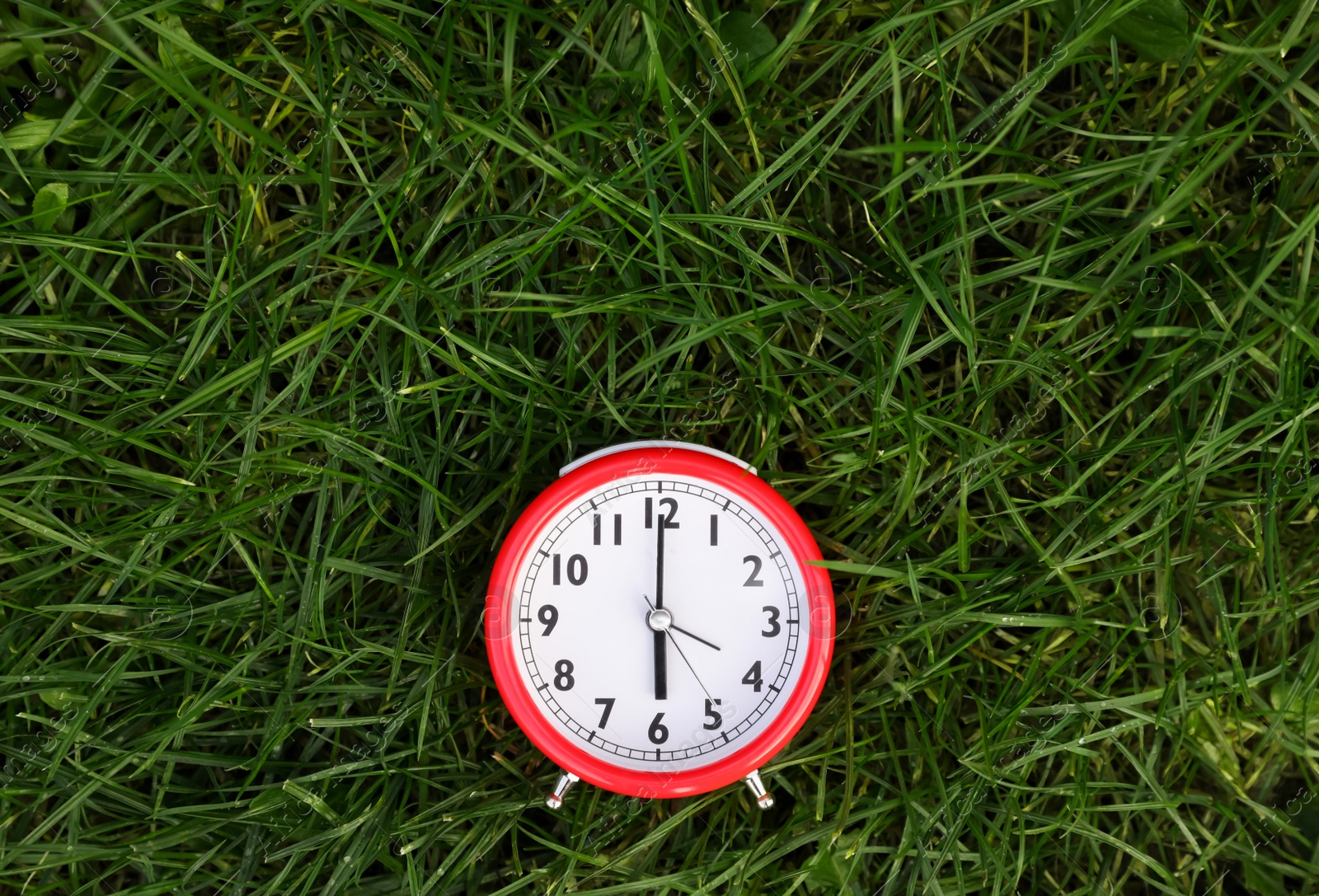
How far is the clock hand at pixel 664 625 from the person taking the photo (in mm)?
1886

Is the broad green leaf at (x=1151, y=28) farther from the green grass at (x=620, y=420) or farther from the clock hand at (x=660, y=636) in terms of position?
the clock hand at (x=660, y=636)

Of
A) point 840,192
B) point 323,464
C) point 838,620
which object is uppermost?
point 840,192

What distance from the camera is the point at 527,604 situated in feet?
6.48

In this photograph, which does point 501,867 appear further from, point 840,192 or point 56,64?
point 56,64

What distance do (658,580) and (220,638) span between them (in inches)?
44.2

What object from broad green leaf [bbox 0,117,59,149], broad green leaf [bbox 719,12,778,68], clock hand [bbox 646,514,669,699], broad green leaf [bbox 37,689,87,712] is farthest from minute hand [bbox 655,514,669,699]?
broad green leaf [bbox 0,117,59,149]

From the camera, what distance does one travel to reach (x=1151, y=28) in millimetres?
1957

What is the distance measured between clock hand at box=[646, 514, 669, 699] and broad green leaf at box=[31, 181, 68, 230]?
61.9 inches

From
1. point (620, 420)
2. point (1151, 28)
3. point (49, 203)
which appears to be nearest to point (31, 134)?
point (49, 203)

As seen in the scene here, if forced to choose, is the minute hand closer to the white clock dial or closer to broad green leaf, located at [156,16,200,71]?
the white clock dial

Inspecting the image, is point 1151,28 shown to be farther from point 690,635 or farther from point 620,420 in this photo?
point 690,635

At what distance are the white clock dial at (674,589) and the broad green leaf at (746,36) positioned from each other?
0.98 metres

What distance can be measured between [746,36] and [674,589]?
125 cm

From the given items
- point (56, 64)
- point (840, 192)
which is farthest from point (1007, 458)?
point (56, 64)
